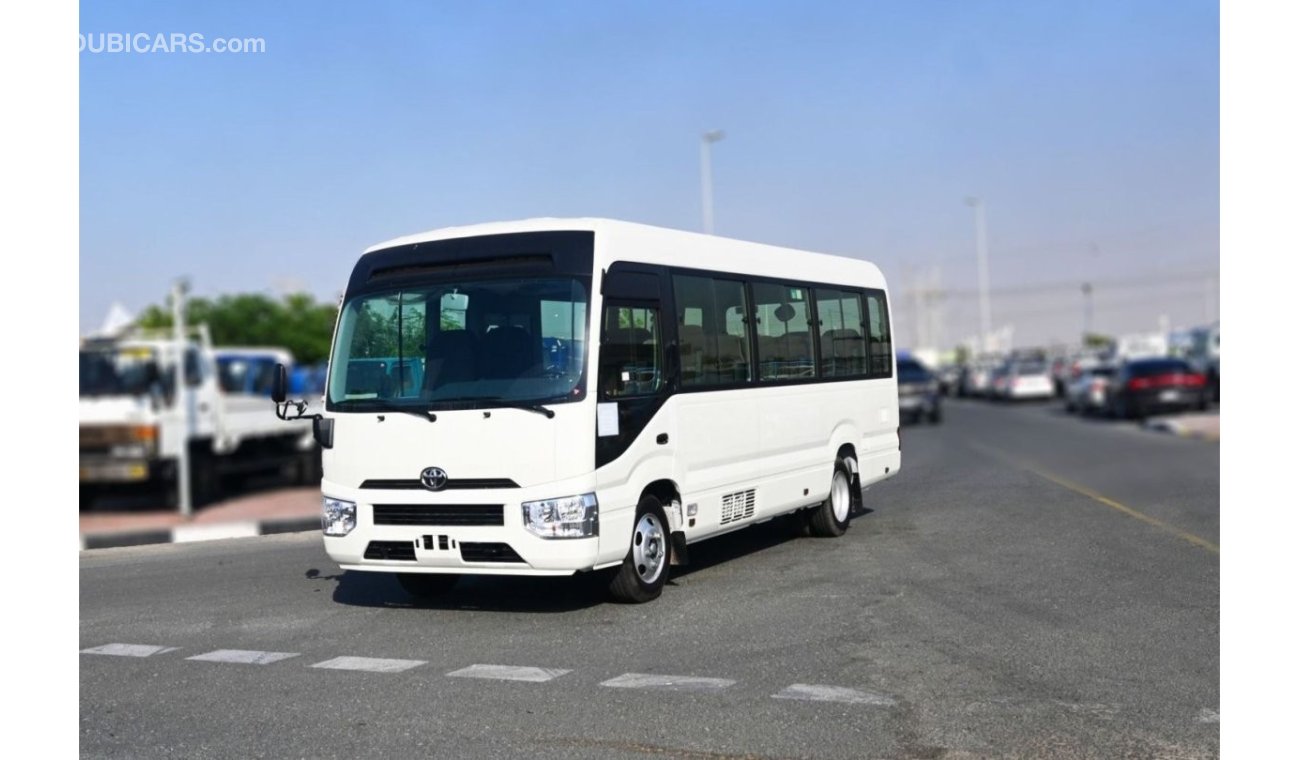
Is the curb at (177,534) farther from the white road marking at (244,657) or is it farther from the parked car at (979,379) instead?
the parked car at (979,379)

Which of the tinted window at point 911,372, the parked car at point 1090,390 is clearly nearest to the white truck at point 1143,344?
the parked car at point 1090,390

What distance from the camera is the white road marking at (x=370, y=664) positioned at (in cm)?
789

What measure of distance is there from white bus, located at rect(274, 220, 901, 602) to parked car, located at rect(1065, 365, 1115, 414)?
30.1 metres

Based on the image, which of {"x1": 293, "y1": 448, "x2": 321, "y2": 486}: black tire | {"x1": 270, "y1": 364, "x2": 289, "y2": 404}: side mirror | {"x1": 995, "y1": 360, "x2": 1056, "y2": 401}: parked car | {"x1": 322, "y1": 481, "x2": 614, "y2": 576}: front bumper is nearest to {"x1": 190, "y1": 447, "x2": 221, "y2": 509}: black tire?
{"x1": 293, "y1": 448, "x2": 321, "y2": 486}: black tire

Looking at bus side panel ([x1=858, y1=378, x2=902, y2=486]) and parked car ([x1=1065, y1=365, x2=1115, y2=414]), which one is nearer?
bus side panel ([x1=858, y1=378, x2=902, y2=486])

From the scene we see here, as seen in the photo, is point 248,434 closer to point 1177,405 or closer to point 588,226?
point 588,226

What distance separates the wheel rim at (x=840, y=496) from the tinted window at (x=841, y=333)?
96 centimetres

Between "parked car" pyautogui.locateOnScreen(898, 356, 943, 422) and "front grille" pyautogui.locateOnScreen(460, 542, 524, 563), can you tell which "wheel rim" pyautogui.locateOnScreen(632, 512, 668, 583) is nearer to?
"front grille" pyautogui.locateOnScreen(460, 542, 524, 563)

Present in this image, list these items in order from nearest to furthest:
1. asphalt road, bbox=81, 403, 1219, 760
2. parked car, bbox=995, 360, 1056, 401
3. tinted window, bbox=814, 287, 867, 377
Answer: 1. asphalt road, bbox=81, 403, 1219, 760
2. tinted window, bbox=814, 287, 867, 377
3. parked car, bbox=995, 360, 1056, 401

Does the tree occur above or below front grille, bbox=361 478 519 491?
above

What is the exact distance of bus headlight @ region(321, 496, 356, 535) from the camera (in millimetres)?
9586

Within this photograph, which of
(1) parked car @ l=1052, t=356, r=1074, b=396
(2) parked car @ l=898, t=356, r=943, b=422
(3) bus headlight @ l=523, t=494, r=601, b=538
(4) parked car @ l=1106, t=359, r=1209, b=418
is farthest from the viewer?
(1) parked car @ l=1052, t=356, r=1074, b=396

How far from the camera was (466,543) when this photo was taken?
30.1ft

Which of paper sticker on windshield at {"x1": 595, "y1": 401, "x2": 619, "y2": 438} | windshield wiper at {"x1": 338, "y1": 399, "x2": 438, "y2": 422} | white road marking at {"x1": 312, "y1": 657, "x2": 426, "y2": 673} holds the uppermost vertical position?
windshield wiper at {"x1": 338, "y1": 399, "x2": 438, "y2": 422}
